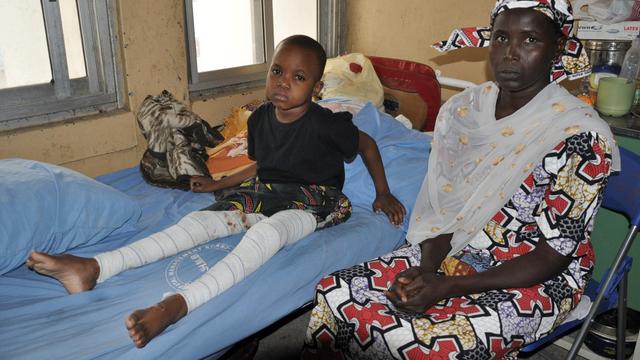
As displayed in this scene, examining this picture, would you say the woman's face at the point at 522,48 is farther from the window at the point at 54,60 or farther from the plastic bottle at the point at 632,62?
the window at the point at 54,60

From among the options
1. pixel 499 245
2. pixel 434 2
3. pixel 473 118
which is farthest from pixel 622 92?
pixel 434 2

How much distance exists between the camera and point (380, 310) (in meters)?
1.45

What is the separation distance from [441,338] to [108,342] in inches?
35.3

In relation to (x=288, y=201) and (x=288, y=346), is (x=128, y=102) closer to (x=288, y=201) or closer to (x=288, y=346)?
(x=288, y=201)

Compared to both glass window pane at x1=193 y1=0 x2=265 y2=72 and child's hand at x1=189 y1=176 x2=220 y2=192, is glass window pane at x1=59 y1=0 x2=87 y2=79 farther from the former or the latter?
child's hand at x1=189 y1=176 x2=220 y2=192

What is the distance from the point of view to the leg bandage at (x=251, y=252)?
5.22 ft

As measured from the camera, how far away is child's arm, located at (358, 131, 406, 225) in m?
2.09

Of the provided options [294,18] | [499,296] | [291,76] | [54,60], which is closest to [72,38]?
[54,60]

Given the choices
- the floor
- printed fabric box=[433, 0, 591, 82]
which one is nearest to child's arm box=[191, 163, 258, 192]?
the floor

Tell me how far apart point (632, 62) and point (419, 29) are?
1.32m

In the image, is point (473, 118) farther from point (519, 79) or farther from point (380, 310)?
point (380, 310)

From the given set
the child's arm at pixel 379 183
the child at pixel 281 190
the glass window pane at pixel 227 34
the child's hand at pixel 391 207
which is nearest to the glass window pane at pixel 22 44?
the glass window pane at pixel 227 34

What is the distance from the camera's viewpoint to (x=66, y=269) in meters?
1.63

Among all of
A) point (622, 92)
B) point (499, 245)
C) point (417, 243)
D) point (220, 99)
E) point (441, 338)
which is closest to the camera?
point (441, 338)
